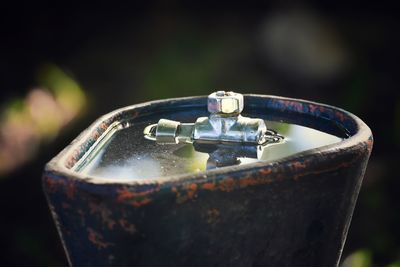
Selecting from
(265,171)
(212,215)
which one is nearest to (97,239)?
(212,215)

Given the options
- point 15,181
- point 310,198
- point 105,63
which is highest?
point 310,198

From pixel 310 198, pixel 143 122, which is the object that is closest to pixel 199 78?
pixel 143 122

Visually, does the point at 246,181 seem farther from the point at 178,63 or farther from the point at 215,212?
the point at 178,63

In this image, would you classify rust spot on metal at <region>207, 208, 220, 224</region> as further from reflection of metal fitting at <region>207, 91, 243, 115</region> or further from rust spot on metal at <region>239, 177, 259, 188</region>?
reflection of metal fitting at <region>207, 91, 243, 115</region>

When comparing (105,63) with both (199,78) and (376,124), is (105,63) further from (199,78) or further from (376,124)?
(376,124)

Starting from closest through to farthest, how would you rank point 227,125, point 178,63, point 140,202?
point 140,202 → point 227,125 → point 178,63

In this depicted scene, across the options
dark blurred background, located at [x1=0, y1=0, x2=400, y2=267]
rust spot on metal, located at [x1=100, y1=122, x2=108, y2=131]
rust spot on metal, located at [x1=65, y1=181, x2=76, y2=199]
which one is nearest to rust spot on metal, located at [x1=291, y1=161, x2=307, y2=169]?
rust spot on metal, located at [x1=65, y1=181, x2=76, y2=199]
